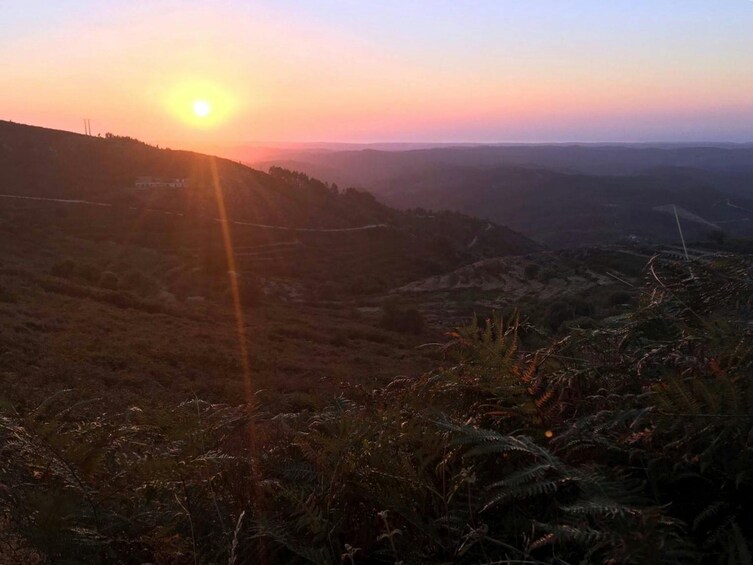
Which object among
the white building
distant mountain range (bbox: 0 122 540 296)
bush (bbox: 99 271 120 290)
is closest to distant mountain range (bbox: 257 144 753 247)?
distant mountain range (bbox: 0 122 540 296)

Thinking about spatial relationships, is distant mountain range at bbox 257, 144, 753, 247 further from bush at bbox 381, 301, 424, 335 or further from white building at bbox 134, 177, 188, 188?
bush at bbox 381, 301, 424, 335

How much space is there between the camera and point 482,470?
1.72 m

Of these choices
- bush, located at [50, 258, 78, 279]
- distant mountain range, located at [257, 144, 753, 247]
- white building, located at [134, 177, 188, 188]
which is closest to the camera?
bush, located at [50, 258, 78, 279]

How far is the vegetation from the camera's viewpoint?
1.38 m

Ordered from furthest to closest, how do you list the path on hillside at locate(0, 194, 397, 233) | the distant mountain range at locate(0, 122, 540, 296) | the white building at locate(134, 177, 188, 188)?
1. the white building at locate(134, 177, 188, 188)
2. the path on hillside at locate(0, 194, 397, 233)
3. the distant mountain range at locate(0, 122, 540, 296)

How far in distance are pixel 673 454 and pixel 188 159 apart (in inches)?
2840

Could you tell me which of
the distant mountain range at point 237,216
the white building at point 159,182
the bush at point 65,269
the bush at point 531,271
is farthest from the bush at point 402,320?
the white building at point 159,182

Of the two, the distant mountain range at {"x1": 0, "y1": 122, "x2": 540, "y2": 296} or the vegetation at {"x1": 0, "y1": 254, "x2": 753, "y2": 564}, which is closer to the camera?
the vegetation at {"x1": 0, "y1": 254, "x2": 753, "y2": 564}

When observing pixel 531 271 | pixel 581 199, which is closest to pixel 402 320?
pixel 531 271

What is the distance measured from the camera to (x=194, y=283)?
33094 mm

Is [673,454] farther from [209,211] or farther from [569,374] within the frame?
[209,211]

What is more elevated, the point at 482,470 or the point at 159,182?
the point at 159,182

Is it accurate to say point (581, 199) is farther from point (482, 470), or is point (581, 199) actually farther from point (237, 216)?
point (482, 470)

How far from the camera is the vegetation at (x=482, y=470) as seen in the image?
1.38 metres
